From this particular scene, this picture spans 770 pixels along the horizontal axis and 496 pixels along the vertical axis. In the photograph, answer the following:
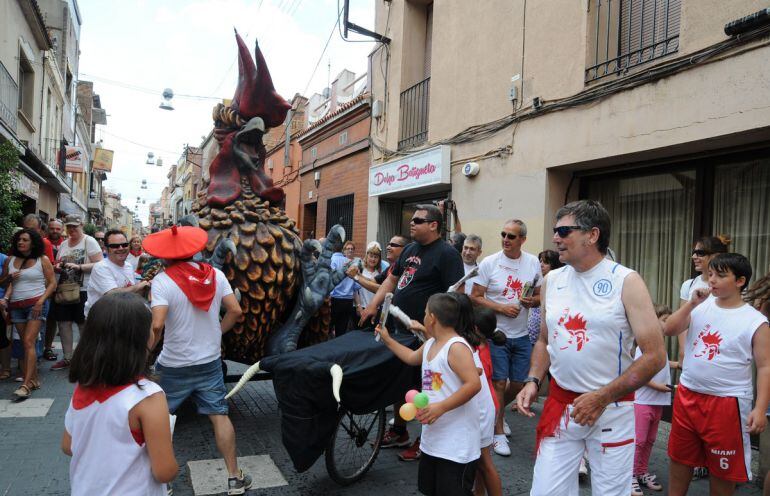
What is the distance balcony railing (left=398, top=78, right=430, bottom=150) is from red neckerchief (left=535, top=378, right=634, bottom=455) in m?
7.17

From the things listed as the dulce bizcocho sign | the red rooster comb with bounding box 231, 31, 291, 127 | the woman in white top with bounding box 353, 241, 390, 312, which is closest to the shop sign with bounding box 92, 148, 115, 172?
the dulce bizcocho sign

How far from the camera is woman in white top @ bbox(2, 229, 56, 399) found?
538cm

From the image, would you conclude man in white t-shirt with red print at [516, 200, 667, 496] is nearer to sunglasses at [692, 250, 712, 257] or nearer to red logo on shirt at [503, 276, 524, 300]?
sunglasses at [692, 250, 712, 257]

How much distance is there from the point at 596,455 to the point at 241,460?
2584 millimetres

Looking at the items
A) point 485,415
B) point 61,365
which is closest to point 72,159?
point 61,365

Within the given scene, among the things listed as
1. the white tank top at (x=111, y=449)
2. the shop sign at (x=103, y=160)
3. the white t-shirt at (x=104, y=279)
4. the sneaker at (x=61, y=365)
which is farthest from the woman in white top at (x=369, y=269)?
the shop sign at (x=103, y=160)

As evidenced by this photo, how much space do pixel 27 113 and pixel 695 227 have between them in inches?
658

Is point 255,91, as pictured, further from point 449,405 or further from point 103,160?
point 103,160

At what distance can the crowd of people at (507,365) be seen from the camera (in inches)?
69.5

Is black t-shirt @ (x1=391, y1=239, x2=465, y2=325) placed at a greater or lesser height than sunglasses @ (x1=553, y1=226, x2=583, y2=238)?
lesser

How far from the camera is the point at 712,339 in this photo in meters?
3.03

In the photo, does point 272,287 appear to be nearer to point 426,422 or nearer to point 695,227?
point 426,422

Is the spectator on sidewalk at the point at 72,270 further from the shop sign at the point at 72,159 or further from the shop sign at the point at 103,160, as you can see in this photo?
the shop sign at the point at 103,160

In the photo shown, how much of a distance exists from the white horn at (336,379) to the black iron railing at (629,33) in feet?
15.1
